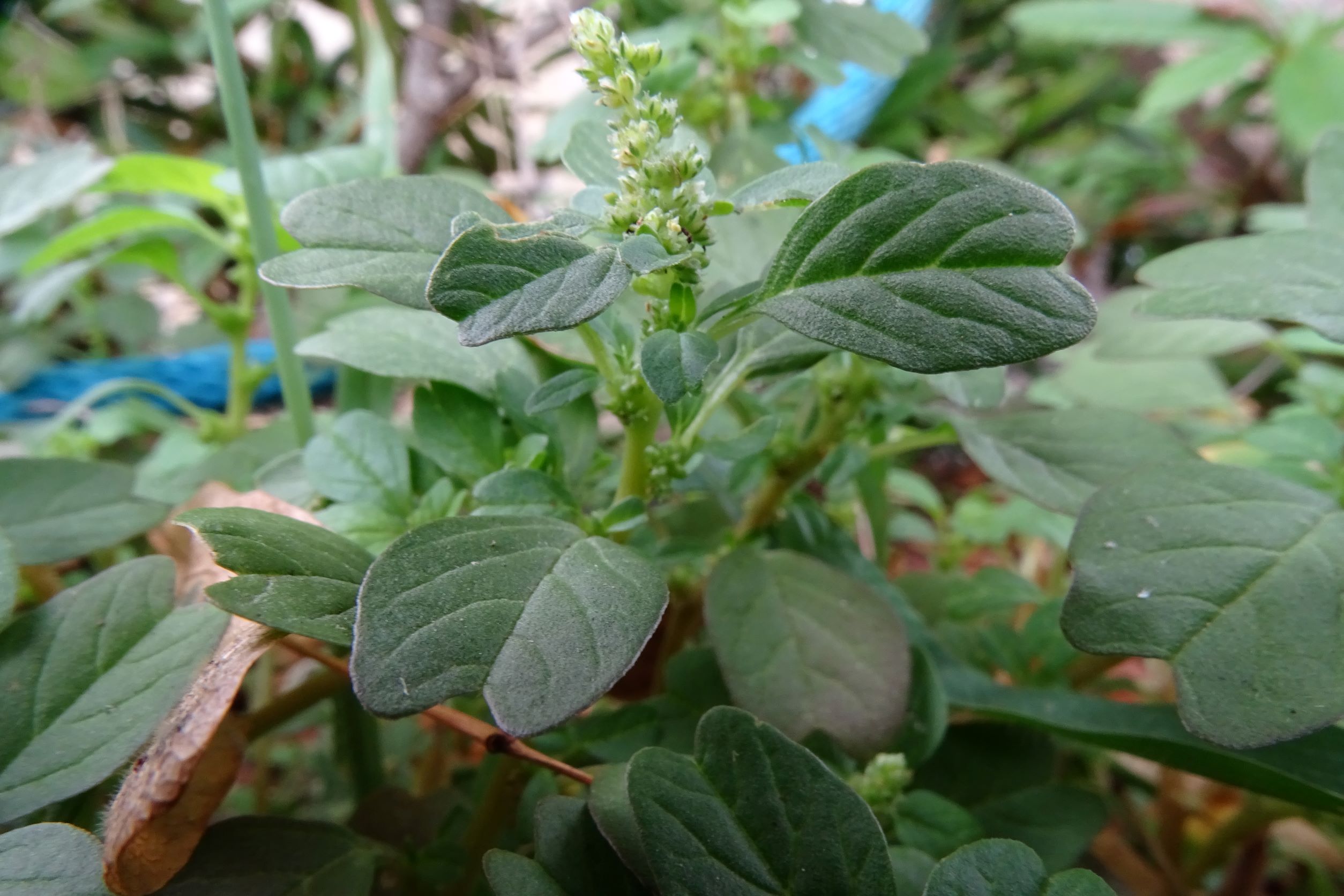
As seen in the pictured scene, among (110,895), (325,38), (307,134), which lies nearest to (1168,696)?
(110,895)

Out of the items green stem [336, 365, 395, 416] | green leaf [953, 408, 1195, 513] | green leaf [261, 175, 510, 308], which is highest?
green leaf [261, 175, 510, 308]

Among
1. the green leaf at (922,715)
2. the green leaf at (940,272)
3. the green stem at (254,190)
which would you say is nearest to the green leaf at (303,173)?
the green stem at (254,190)

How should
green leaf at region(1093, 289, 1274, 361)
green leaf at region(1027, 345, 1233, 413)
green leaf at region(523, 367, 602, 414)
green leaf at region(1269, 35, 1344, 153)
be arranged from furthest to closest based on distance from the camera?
green leaf at region(1269, 35, 1344, 153)
green leaf at region(1027, 345, 1233, 413)
green leaf at region(1093, 289, 1274, 361)
green leaf at region(523, 367, 602, 414)

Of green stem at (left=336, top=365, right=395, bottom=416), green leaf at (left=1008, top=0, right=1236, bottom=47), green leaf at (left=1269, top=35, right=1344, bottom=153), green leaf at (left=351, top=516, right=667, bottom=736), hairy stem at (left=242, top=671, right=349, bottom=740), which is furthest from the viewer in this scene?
green leaf at (left=1008, top=0, right=1236, bottom=47)

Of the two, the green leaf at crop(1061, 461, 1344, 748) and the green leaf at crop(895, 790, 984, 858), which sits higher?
the green leaf at crop(1061, 461, 1344, 748)

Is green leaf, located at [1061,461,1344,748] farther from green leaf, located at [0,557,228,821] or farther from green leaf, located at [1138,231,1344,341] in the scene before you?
green leaf, located at [0,557,228,821]

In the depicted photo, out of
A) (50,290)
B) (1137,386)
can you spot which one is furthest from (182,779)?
(1137,386)

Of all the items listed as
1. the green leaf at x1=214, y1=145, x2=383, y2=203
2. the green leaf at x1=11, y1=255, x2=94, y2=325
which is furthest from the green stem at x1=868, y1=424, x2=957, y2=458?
the green leaf at x1=11, y1=255, x2=94, y2=325
